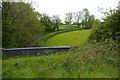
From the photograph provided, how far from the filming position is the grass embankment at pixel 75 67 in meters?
2.94

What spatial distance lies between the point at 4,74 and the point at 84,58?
277 centimetres

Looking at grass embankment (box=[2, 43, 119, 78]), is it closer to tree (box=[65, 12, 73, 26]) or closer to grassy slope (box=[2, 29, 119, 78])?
grassy slope (box=[2, 29, 119, 78])

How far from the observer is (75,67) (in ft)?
10.8

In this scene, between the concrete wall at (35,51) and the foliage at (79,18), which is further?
the foliage at (79,18)

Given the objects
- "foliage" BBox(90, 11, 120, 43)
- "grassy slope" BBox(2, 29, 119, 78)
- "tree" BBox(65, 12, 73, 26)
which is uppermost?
"tree" BBox(65, 12, 73, 26)

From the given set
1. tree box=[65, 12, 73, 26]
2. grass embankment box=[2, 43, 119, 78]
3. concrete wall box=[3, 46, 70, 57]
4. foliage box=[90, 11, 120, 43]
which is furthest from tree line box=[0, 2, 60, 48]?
tree box=[65, 12, 73, 26]

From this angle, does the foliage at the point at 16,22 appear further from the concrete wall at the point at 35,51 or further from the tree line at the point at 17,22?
the concrete wall at the point at 35,51

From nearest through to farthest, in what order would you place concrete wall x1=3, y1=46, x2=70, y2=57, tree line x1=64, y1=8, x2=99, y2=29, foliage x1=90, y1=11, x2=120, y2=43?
1. foliage x1=90, y1=11, x2=120, y2=43
2. concrete wall x1=3, y1=46, x2=70, y2=57
3. tree line x1=64, y1=8, x2=99, y2=29

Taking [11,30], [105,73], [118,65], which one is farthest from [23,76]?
[11,30]

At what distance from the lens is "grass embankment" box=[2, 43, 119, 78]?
294 cm

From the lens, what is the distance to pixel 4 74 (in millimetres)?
3086

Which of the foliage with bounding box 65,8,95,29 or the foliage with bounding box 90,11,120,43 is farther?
the foliage with bounding box 65,8,95,29

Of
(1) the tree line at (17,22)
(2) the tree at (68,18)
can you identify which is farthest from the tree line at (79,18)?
(1) the tree line at (17,22)

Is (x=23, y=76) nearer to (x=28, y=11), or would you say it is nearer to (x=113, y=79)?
(x=113, y=79)
